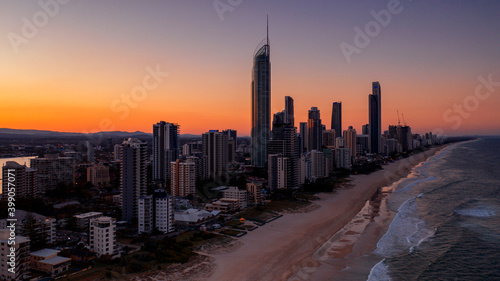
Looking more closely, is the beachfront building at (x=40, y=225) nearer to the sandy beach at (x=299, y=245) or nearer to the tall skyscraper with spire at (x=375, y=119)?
the sandy beach at (x=299, y=245)

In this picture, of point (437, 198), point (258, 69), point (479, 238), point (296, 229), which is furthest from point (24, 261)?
point (258, 69)

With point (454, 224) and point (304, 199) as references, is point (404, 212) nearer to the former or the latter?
point (454, 224)

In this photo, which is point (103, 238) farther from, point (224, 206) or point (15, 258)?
point (224, 206)

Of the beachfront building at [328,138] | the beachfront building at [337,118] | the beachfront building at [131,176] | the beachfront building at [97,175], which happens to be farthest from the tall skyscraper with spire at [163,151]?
the beachfront building at [337,118]

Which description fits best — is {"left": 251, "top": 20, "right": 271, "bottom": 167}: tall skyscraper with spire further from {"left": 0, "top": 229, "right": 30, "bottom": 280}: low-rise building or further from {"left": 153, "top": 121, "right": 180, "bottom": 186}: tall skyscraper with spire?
{"left": 0, "top": 229, "right": 30, "bottom": 280}: low-rise building

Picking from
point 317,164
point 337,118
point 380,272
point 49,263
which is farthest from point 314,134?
A: point 49,263
